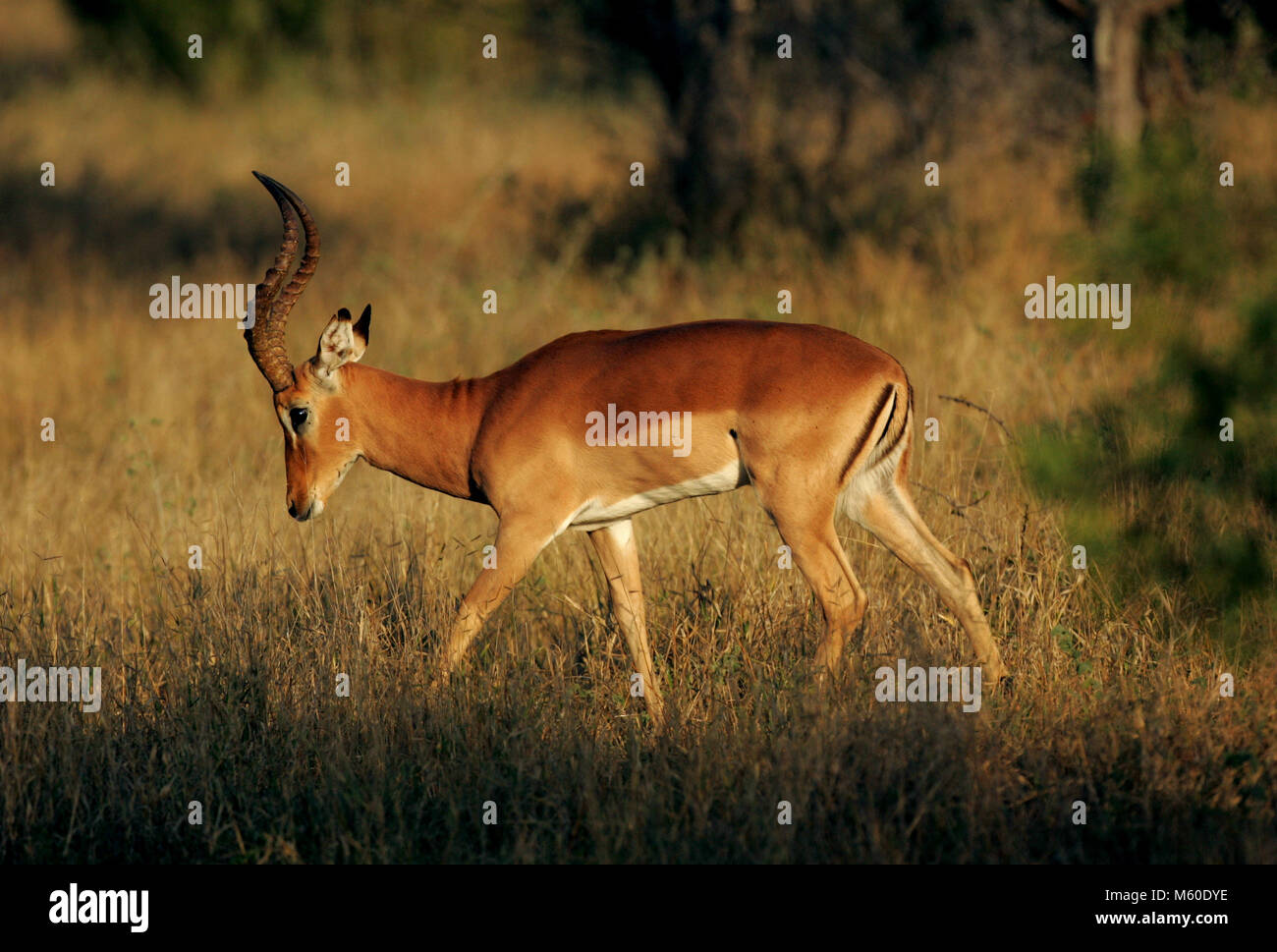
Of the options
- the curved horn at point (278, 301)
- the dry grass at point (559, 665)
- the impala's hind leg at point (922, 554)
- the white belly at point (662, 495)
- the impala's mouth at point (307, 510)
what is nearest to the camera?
the dry grass at point (559, 665)

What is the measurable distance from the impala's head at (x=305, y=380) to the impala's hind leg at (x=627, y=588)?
3.71ft

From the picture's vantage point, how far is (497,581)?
5535mm

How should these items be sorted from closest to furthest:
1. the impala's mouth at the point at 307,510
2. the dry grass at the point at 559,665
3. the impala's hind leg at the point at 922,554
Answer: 1. the dry grass at the point at 559,665
2. the impala's hind leg at the point at 922,554
3. the impala's mouth at the point at 307,510

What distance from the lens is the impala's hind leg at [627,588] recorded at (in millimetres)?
5762

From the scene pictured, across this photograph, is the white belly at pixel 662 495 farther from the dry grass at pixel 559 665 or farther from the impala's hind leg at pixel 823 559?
the dry grass at pixel 559 665

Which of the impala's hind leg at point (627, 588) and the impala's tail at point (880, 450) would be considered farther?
the impala's hind leg at point (627, 588)

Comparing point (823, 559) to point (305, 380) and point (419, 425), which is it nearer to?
point (419, 425)

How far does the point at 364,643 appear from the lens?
19.1ft

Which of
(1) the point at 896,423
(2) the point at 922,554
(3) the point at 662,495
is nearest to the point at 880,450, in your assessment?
(1) the point at 896,423

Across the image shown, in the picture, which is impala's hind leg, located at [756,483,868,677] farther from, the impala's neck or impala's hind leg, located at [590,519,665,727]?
the impala's neck

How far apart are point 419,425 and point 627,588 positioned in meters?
1.09

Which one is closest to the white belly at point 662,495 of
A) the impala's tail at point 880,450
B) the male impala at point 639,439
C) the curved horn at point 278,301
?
the male impala at point 639,439

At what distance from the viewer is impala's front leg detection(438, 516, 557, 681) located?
5.52 metres
